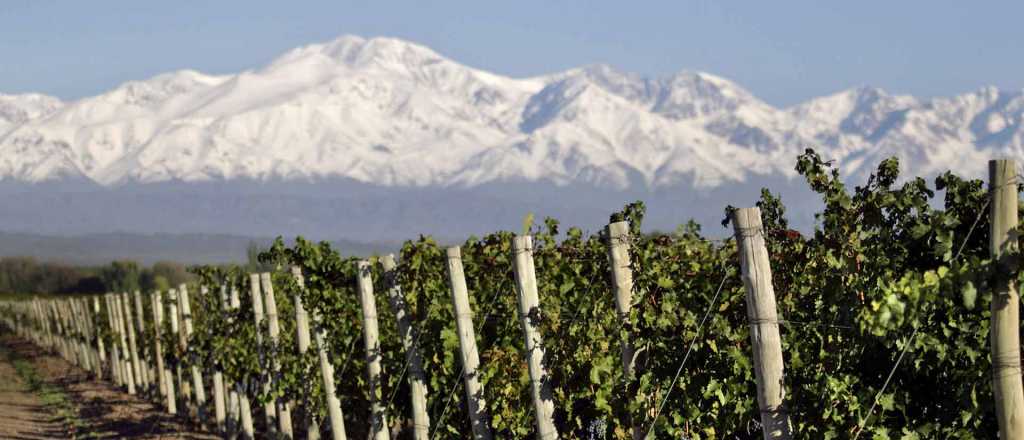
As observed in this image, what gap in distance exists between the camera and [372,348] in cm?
1520

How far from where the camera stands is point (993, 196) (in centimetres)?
628

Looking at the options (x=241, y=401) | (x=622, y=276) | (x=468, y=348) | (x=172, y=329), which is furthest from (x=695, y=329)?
(x=172, y=329)

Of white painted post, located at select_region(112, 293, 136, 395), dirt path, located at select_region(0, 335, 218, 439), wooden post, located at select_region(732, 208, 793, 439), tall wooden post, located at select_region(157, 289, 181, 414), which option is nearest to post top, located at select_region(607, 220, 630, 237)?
wooden post, located at select_region(732, 208, 793, 439)

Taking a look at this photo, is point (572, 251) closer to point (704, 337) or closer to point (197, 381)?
point (704, 337)

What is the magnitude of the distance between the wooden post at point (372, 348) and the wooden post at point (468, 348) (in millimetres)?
2657

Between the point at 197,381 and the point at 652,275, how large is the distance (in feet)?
57.8

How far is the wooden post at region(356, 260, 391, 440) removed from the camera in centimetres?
1502

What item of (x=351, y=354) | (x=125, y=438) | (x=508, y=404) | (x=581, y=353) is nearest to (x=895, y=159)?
(x=581, y=353)

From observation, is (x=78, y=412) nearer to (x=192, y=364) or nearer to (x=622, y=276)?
(x=192, y=364)

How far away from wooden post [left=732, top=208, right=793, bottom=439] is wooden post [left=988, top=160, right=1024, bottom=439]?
5.34 feet

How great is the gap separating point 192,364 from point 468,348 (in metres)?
15.1

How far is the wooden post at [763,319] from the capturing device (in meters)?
7.82

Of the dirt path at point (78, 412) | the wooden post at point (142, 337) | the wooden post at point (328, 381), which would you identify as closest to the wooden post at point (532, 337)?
the wooden post at point (328, 381)

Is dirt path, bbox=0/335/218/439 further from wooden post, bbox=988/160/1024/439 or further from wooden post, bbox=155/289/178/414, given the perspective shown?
wooden post, bbox=988/160/1024/439
